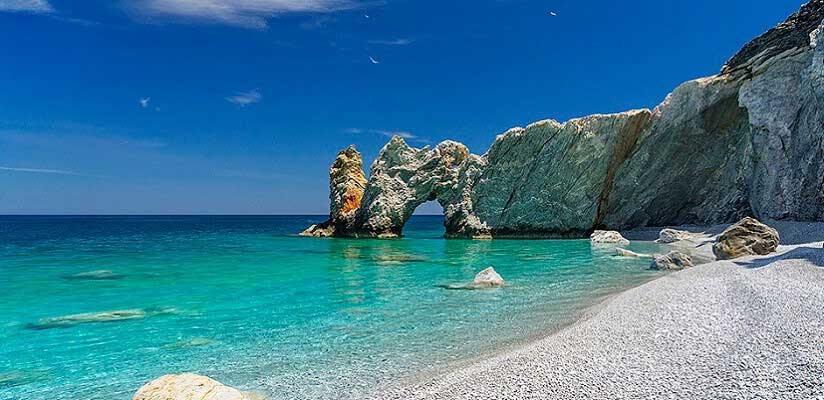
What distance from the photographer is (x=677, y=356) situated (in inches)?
260

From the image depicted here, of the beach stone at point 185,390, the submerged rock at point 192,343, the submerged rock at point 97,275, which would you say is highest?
the beach stone at point 185,390

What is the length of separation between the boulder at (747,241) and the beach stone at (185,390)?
58.7ft

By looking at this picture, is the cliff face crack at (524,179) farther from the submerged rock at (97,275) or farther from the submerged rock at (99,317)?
the submerged rock at (99,317)

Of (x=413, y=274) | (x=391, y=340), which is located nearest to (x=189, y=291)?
(x=413, y=274)

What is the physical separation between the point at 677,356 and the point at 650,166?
3957cm

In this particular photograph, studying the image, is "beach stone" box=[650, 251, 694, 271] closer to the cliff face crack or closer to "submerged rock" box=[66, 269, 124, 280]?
"submerged rock" box=[66, 269, 124, 280]

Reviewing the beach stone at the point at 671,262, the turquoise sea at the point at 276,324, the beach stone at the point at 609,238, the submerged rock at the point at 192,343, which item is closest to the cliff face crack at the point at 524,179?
the beach stone at the point at 609,238

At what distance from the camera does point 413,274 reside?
67.7 feet

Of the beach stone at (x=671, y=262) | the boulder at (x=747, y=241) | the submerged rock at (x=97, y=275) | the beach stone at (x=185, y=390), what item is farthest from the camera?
the submerged rock at (x=97, y=275)

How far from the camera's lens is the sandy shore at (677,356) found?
5.66m

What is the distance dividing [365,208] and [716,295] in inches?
1843

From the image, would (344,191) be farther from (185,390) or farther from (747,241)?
(185,390)

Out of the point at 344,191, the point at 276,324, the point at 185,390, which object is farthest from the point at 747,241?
the point at 344,191

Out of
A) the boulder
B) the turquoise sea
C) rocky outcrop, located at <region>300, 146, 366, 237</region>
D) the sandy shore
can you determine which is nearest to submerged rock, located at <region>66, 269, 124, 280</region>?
the turquoise sea
